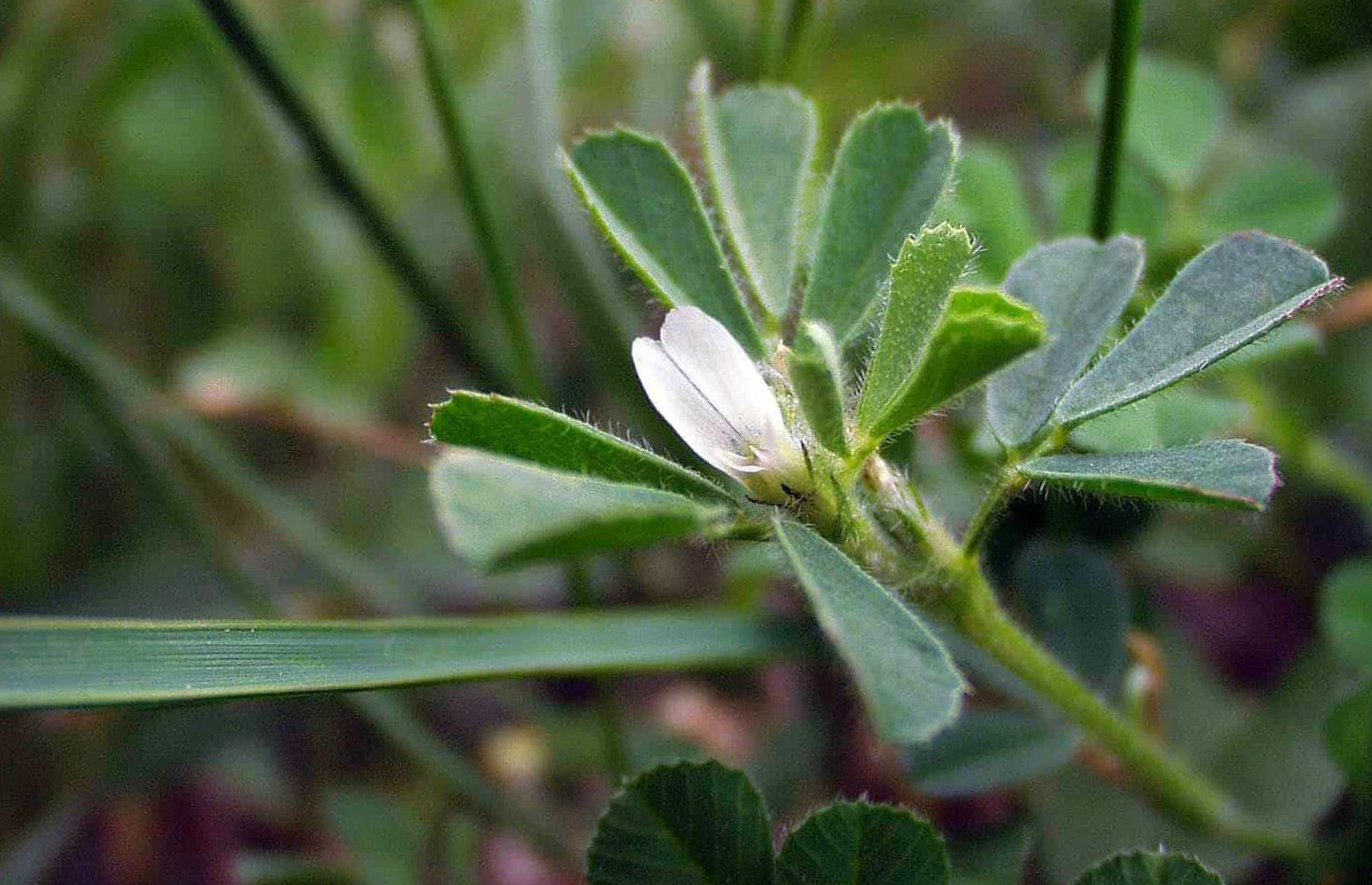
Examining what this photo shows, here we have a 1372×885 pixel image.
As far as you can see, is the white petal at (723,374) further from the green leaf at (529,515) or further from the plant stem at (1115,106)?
the plant stem at (1115,106)

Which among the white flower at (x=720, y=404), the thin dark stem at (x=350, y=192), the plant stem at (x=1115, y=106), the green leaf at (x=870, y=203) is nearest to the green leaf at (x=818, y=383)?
the white flower at (x=720, y=404)

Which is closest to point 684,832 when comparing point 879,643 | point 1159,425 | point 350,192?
point 879,643

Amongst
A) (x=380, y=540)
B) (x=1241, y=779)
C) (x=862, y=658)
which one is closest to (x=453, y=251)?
(x=380, y=540)

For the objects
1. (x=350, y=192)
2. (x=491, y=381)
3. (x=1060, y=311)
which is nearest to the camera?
(x=1060, y=311)

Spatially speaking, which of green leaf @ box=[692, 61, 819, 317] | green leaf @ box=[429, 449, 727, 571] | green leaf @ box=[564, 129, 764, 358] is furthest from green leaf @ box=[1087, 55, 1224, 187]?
green leaf @ box=[429, 449, 727, 571]

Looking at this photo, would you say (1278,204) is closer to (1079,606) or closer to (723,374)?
(1079,606)

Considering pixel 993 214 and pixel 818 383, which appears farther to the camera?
pixel 993 214
